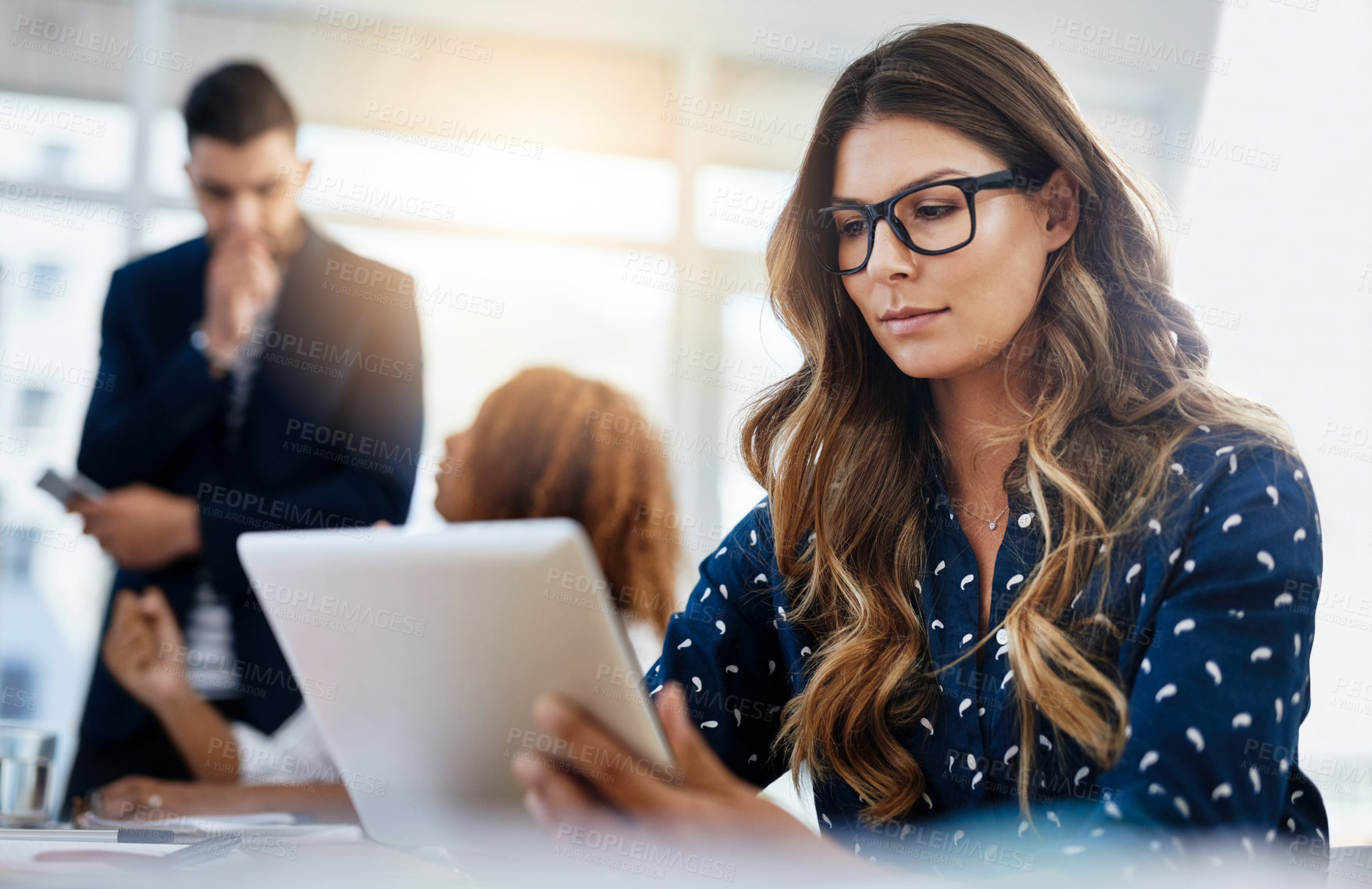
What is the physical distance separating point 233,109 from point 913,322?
1804mm

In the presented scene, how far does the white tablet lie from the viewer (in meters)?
0.79

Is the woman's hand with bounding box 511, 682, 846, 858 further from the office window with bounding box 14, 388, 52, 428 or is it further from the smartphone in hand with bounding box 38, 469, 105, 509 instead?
the office window with bounding box 14, 388, 52, 428

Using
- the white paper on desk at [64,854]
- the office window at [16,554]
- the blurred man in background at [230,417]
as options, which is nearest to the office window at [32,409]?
the office window at [16,554]

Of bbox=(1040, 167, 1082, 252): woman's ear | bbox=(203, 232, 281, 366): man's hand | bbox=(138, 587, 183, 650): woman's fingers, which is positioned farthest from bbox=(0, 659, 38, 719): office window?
bbox=(1040, 167, 1082, 252): woman's ear

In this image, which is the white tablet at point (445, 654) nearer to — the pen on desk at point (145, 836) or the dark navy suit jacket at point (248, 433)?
the pen on desk at point (145, 836)

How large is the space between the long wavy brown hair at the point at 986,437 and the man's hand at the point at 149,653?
1.54m

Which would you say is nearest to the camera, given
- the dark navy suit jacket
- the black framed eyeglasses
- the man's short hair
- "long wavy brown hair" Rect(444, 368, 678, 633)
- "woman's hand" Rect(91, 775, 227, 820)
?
the black framed eyeglasses

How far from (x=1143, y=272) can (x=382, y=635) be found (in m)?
0.99

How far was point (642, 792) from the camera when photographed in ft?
2.80

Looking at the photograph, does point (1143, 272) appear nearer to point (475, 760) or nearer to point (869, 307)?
point (869, 307)

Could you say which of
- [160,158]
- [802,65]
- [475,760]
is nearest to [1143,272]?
[475,760]

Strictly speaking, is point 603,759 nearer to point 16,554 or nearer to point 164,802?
point 164,802

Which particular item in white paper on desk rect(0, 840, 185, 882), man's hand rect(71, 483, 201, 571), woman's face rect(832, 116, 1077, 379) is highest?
woman's face rect(832, 116, 1077, 379)

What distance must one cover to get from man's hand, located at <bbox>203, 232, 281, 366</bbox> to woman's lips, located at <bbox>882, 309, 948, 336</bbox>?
165 cm
